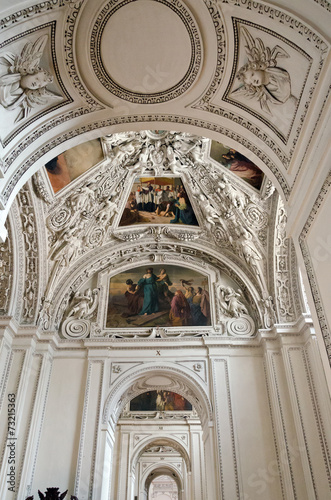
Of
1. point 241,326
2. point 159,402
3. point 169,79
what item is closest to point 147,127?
point 169,79

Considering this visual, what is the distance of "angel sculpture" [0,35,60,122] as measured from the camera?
5.57m

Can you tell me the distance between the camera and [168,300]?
43.7ft

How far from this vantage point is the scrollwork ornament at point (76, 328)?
12555 millimetres

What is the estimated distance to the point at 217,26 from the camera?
18.6 ft

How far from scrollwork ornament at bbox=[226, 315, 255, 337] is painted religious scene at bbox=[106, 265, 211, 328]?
0.72 meters

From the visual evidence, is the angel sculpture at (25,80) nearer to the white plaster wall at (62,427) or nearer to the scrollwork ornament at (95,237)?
the scrollwork ornament at (95,237)

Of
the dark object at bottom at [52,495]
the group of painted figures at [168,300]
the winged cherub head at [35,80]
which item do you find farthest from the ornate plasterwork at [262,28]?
the dark object at bottom at [52,495]

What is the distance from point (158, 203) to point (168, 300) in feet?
10.6

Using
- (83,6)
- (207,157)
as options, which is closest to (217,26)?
(83,6)

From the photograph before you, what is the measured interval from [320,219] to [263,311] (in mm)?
7559

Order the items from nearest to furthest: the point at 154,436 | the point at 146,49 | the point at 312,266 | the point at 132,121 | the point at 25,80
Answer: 1. the point at 312,266
2. the point at 25,80
3. the point at 146,49
4. the point at 132,121
5. the point at 154,436

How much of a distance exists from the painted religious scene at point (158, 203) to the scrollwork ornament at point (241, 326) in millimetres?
3381

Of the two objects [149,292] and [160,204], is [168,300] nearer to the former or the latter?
[149,292]

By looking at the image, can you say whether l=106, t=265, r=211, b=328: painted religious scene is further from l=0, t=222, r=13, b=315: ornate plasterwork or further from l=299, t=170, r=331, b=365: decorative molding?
l=299, t=170, r=331, b=365: decorative molding
